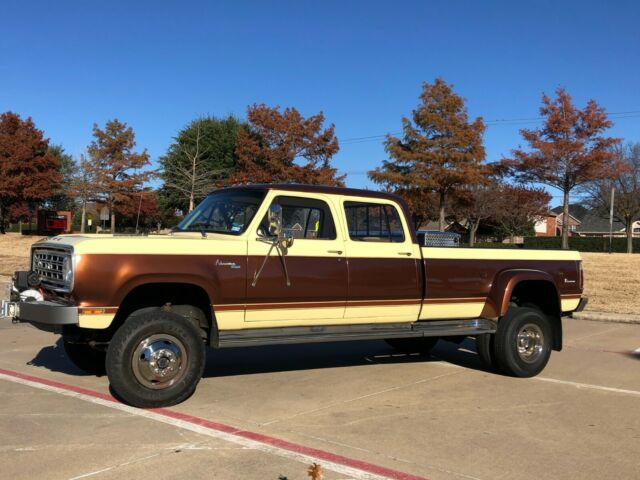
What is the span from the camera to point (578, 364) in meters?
8.28

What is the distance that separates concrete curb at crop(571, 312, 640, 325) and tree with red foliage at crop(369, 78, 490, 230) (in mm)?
14641

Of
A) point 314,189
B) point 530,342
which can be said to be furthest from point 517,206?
point 314,189

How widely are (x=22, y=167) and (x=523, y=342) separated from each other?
31.7 metres

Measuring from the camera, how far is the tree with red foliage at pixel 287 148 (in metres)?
30.2

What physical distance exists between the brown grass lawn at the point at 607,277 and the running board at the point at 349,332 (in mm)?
7464

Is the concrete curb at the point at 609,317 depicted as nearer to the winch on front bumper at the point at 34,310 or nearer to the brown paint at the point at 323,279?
the brown paint at the point at 323,279

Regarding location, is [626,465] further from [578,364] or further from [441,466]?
[578,364]

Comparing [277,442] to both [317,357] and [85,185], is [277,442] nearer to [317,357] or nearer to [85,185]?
[317,357]

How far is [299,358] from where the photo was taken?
8.39m

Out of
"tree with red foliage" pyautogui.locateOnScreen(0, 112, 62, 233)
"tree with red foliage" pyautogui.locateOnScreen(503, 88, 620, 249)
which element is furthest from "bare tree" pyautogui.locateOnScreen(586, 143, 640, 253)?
"tree with red foliage" pyautogui.locateOnScreen(0, 112, 62, 233)

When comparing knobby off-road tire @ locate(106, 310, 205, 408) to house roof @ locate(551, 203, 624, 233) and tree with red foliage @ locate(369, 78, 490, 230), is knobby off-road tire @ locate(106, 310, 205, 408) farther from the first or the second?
house roof @ locate(551, 203, 624, 233)

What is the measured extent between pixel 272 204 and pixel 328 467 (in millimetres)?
2591

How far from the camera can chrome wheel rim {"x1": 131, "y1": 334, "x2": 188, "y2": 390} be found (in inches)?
215

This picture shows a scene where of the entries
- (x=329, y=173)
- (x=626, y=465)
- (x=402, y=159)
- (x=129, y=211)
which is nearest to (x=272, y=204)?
(x=626, y=465)
